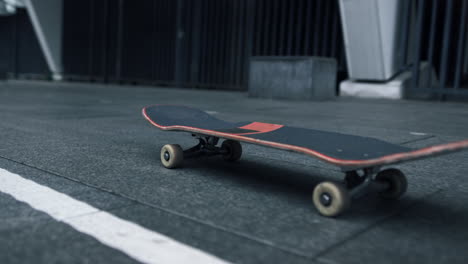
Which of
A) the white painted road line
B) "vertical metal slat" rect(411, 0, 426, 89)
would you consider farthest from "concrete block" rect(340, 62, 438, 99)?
the white painted road line

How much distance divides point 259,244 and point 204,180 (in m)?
1.02

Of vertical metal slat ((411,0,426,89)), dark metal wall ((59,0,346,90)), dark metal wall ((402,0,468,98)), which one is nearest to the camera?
dark metal wall ((402,0,468,98))

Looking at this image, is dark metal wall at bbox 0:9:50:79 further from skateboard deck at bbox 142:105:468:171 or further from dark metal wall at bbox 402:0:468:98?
skateboard deck at bbox 142:105:468:171

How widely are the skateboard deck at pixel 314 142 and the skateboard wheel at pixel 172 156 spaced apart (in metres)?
0.14

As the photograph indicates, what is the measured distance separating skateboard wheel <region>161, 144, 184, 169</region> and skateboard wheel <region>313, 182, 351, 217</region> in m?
1.10

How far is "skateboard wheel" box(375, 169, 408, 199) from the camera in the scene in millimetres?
2258

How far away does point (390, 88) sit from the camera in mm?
12883

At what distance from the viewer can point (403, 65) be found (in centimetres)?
1339

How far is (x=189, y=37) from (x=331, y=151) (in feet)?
57.9

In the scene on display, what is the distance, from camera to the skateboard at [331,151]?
1.92 m

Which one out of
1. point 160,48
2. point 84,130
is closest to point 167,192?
point 84,130

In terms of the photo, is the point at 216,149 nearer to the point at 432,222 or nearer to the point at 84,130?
the point at 432,222

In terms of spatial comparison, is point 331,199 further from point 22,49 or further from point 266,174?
point 22,49

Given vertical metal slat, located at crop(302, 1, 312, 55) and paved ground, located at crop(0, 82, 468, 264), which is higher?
vertical metal slat, located at crop(302, 1, 312, 55)
